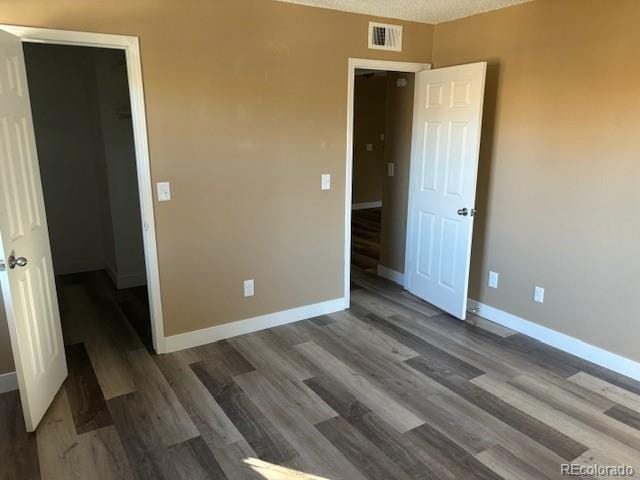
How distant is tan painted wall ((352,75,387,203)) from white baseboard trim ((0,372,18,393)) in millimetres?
6789

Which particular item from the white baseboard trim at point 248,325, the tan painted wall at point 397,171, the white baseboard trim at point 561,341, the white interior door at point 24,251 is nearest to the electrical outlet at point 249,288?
the white baseboard trim at point 248,325

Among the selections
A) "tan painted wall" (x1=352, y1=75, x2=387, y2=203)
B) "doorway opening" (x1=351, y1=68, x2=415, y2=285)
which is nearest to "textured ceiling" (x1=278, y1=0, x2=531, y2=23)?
"doorway opening" (x1=351, y1=68, x2=415, y2=285)

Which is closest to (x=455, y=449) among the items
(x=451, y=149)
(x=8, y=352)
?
(x=451, y=149)

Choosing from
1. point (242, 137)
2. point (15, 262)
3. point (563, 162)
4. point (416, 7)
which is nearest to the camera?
point (15, 262)

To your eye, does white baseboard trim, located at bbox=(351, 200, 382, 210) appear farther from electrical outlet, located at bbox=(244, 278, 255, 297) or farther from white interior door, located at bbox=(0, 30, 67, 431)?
white interior door, located at bbox=(0, 30, 67, 431)

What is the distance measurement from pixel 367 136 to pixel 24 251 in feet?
24.1

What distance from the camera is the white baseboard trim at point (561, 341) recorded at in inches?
119

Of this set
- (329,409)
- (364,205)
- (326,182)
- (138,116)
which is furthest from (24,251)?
(364,205)

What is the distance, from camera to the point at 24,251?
2.41 meters

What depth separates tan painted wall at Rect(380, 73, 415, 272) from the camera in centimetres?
443

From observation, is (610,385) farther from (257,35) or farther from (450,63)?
(257,35)

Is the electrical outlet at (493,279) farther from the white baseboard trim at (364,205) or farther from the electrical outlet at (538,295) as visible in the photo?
the white baseboard trim at (364,205)

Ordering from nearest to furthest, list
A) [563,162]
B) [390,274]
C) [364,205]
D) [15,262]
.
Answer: [15,262] → [563,162] → [390,274] → [364,205]

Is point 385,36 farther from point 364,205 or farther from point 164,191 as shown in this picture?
point 364,205
